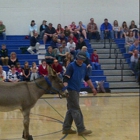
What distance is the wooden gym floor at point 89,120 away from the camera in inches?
378

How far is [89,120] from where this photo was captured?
38.4ft

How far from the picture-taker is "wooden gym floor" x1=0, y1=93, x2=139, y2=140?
960 centimetres

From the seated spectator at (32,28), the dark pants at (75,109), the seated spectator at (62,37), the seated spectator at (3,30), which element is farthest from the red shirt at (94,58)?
the dark pants at (75,109)

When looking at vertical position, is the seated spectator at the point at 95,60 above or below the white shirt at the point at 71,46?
below

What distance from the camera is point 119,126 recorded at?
1073cm

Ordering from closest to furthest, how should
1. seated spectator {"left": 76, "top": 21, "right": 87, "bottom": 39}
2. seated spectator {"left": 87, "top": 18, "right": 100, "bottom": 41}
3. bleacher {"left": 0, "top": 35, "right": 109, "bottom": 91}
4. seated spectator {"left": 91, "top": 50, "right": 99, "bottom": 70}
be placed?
bleacher {"left": 0, "top": 35, "right": 109, "bottom": 91}
seated spectator {"left": 91, "top": 50, "right": 99, "bottom": 70}
seated spectator {"left": 76, "top": 21, "right": 87, "bottom": 39}
seated spectator {"left": 87, "top": 18, "right": 100, "bottom": 41}

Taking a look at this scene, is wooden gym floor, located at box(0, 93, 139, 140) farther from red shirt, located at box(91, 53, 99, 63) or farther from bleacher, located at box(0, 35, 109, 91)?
red shirt, located at box(91, 53, 99, 63)

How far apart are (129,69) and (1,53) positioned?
7.55 meters

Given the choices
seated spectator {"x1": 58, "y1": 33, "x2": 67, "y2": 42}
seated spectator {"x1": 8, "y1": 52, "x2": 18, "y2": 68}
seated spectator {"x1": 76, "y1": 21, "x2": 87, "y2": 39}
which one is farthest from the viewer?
seated spectator {"x1": 76, "y1": 21, "x2": 87, "y2": 39}

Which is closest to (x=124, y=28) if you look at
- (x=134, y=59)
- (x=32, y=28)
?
(x=134, y=59)

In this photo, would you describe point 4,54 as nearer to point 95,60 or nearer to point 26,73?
point 26,73

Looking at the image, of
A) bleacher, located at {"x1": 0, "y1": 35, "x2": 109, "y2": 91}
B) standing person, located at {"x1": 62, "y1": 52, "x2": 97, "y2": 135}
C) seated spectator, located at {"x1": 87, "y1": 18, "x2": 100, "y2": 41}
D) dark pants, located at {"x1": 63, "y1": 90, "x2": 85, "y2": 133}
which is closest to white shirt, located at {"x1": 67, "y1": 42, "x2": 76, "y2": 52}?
bleacher, located at {"x1": 0, "y1": 35, "x2": 109, "y2": 91}

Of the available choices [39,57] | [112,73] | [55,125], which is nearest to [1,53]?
[39,57]

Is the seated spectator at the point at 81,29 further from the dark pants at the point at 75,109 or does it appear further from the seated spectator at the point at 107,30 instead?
the dark pants at the point at 75,109
